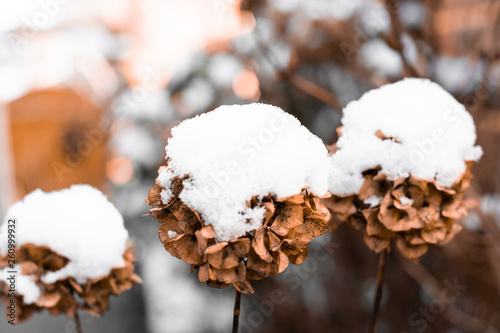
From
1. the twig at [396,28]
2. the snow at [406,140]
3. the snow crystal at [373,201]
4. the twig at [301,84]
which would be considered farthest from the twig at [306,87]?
the snow crystal at [373,201]

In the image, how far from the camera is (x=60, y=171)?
20.3ft

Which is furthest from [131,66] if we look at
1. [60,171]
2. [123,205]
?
[60,171]

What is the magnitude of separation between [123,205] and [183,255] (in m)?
2.94

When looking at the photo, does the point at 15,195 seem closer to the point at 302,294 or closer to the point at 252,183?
the point at 302,294

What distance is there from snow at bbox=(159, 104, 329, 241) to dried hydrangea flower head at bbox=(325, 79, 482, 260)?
0.14 meters

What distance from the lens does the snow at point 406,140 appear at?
0.68 meters

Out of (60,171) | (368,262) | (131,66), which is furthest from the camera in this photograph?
(60,171)

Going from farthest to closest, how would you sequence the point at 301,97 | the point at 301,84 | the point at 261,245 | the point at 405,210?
1. the point at 301,97
2. the point at 301,84
3. the point at 405,210
4. the point at 261,245

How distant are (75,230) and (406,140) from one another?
63 cm

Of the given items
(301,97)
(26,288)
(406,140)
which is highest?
(406,140)

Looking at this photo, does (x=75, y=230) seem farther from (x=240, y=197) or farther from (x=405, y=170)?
(x=405, y=170)

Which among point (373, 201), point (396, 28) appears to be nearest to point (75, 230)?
point (373, 201)

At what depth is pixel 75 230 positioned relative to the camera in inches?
29.1

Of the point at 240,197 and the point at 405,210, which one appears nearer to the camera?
the point at 240,197
